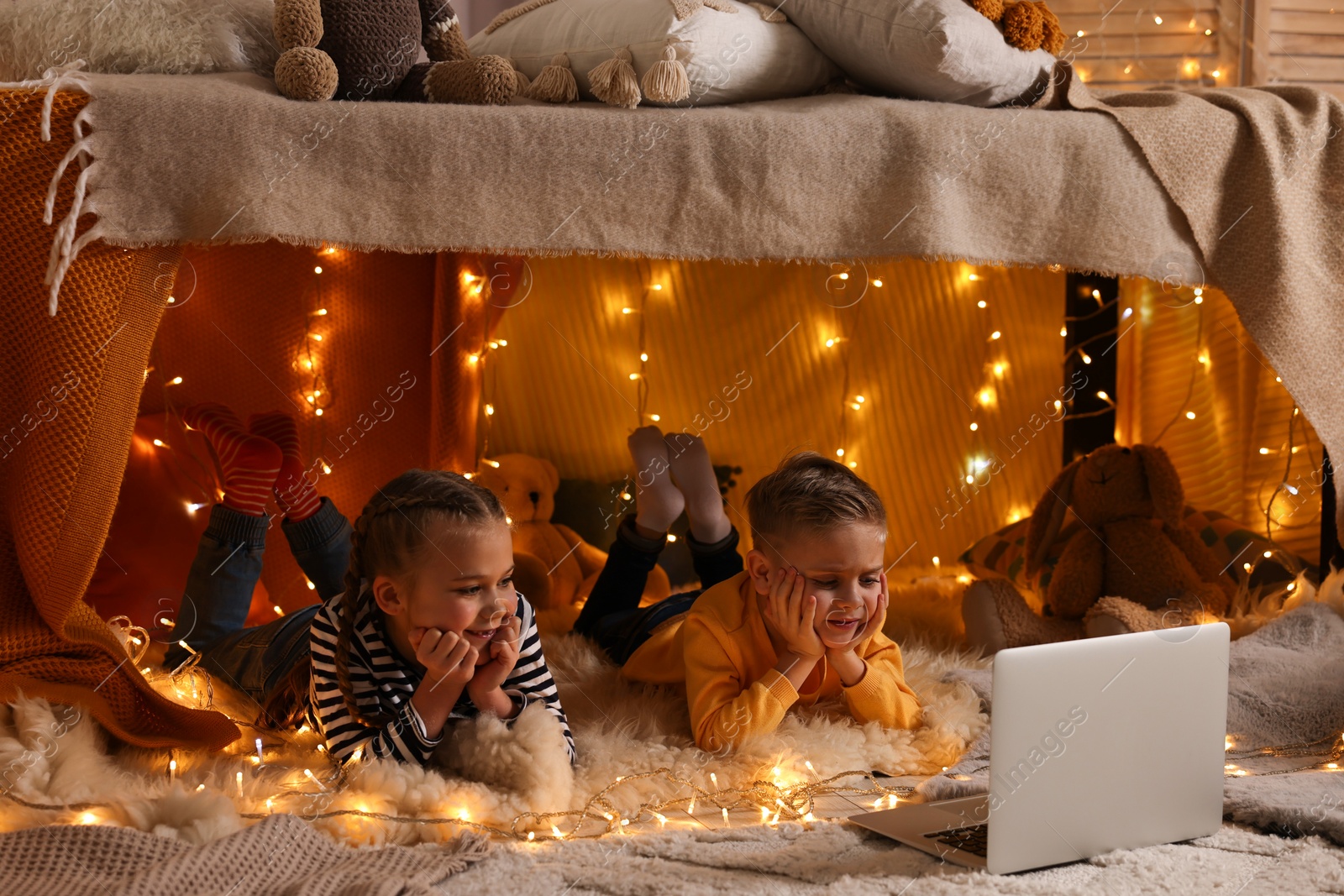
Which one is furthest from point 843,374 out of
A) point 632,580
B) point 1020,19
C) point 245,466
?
point 245,466

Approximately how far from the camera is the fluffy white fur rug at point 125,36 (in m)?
1.27

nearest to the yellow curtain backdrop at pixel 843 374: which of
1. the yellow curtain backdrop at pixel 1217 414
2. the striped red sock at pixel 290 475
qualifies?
the yellow curtain backdrop at pixel 1217 414

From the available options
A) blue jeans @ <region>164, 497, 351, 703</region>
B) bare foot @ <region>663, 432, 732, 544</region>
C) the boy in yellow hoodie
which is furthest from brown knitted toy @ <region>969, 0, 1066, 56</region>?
blue jeans @ <region>164, 497, 351, 703</region>

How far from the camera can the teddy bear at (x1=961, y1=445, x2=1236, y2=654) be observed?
5.35ft

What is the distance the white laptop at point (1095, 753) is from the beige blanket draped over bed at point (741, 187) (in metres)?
0.49

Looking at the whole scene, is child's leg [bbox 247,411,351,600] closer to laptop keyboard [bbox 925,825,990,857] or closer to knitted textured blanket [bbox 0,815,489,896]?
knitted textured blanket [bbox 0,815,489,896]

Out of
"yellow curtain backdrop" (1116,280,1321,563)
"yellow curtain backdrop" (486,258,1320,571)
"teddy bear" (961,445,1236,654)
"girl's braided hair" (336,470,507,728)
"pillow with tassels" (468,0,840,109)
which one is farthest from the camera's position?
"yellow curtain backdrop" (486,258,1320,571)

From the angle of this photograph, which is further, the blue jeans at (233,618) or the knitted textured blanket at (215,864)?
the blue jeans at (233,618)

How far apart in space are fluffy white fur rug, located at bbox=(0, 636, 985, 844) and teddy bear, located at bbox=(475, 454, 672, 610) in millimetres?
440

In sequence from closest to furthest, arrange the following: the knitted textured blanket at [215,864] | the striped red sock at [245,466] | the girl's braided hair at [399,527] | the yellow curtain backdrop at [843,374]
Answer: the knitted textured blanket at [215,864]
the girl's braided hair at [399,527]
the striped red sock at [245,466]
the yellow curtain backdrop at [843,374]

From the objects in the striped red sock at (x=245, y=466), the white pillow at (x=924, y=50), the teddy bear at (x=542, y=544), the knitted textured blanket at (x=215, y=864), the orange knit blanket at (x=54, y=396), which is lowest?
the teddy bear at (x=542, y=544)

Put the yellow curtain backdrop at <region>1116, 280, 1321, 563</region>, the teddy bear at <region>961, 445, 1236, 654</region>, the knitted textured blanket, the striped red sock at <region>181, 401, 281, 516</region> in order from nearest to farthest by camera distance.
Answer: the knitted textured blanket < the striped red sock at <region>181, 401, 281, 516</region> < the teddy bear at <region>961, 445, 1236, 654</region> < the yellow curtain backdrop at <region>1116, 280, 1321, 563</region>

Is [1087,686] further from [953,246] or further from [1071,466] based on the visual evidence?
[1071,466]

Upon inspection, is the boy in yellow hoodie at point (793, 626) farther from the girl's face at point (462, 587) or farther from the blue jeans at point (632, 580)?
the girl's face at point (462, 587)
